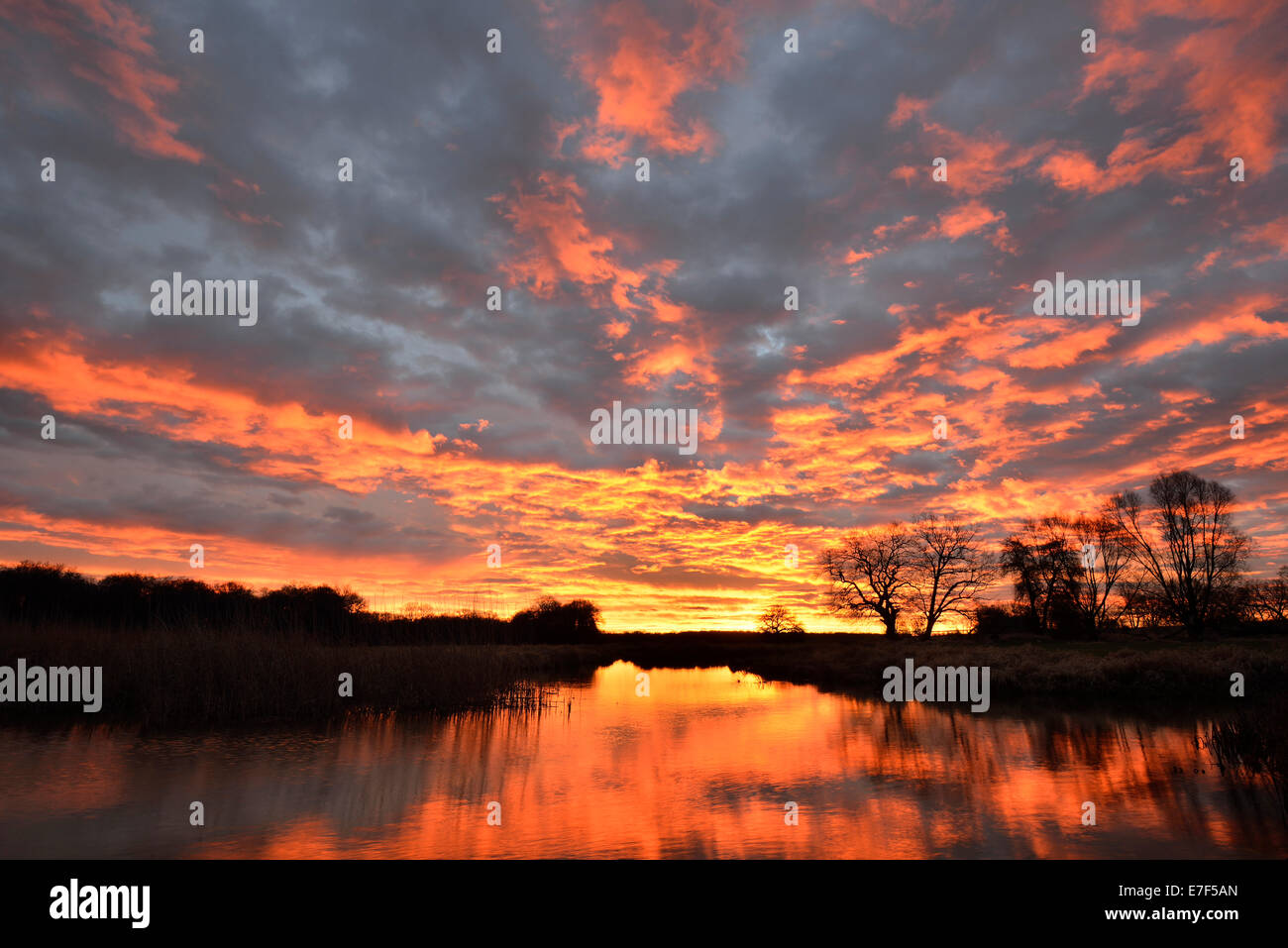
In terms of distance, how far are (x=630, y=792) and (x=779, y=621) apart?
218 ft

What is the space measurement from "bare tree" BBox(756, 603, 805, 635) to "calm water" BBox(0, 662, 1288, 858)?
57186 mm

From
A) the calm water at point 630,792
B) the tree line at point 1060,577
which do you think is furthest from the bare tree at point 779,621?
the calm water at point 630,792

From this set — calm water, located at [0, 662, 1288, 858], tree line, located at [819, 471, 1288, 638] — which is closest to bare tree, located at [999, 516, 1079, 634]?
tree line, located at [819, 471, 1288, 638]

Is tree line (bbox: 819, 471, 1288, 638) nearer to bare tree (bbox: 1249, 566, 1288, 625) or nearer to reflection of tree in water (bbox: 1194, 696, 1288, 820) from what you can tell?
bare tree (bbox: 1249, 566, 1288, 625)

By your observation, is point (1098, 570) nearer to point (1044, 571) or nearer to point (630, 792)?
point (1044, 571)

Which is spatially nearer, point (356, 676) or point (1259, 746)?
point (1259, 746)

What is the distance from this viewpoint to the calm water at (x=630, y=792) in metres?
8.18

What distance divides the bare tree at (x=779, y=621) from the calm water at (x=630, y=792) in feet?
188

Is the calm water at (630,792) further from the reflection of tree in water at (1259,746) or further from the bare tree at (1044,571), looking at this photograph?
the bare tree at (1044,571)

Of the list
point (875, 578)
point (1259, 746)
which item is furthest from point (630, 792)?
point (875, 578)

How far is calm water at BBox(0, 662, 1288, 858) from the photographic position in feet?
26.8

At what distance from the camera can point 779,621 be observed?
74812 millimetres
